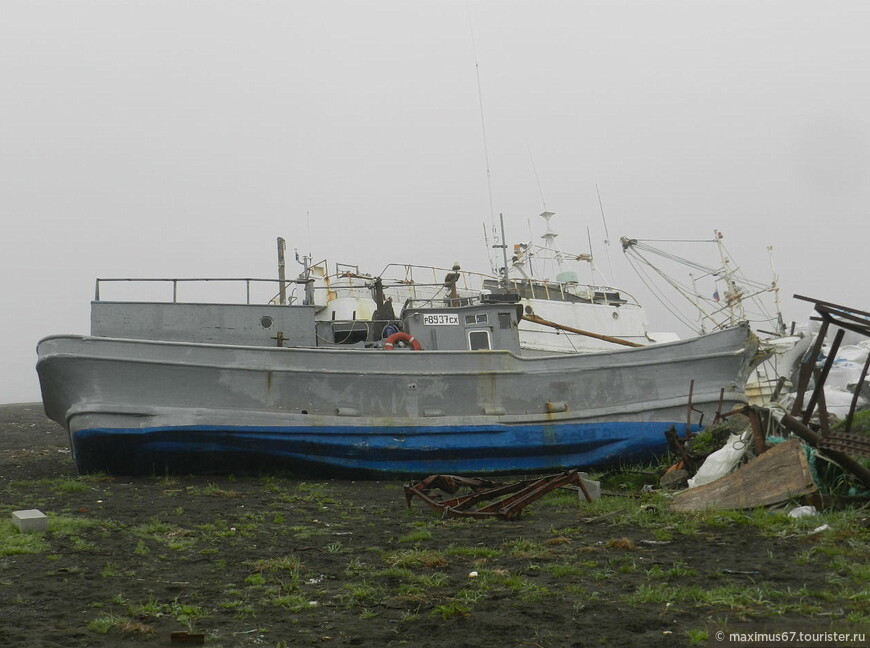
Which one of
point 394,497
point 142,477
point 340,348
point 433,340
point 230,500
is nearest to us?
point 230,500

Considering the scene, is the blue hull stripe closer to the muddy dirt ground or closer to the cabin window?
the cabin window

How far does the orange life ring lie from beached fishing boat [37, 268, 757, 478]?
0.03m

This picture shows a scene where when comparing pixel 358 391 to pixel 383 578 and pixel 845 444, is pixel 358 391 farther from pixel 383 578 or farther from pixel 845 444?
pixel 845 444

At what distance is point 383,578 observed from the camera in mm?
5555

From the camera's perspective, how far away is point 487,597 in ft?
16.3

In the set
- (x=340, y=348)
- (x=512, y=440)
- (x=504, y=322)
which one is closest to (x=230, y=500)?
(x=340, y=348)

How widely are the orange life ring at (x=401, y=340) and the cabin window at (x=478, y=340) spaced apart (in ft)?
3.07

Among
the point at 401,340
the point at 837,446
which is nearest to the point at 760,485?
the point at 837,446

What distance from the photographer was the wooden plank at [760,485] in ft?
23.5

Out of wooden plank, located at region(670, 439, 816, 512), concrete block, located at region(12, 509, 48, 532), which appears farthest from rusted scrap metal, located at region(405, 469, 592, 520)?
concrete block, located at region(12, 509, 48, 532)

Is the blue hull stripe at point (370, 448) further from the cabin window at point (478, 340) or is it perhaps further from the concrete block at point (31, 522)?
the concrete block at point (31, 522)

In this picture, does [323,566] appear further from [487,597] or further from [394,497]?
[394,497]

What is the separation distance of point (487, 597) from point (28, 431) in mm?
23798

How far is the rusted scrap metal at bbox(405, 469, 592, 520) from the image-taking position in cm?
802
